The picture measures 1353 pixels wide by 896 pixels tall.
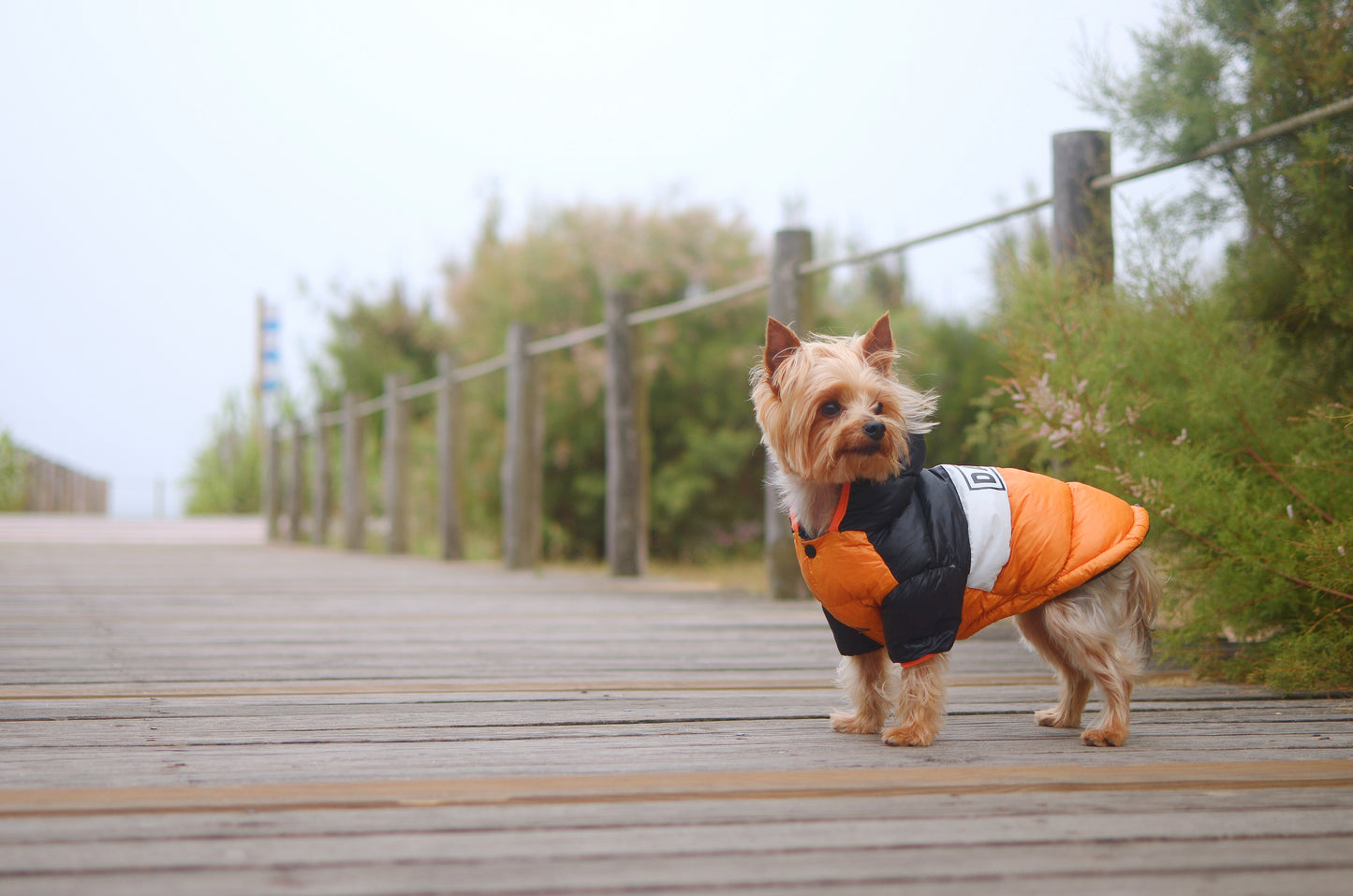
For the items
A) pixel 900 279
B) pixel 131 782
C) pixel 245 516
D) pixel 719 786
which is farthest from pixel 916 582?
pixel 245 516

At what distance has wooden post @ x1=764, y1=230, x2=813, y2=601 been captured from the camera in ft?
17.5

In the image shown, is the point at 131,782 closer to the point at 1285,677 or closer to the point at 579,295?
the point at 1285,677

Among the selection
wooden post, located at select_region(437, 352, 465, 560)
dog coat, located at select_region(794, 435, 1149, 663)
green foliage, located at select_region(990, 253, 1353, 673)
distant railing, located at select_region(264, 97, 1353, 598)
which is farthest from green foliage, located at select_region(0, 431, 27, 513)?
dog coat, located at select_region(794, 435, 1149, 663)

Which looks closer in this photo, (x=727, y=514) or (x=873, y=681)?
(x=873, y=681)

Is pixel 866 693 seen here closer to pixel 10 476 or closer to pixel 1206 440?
pixel 1206 440

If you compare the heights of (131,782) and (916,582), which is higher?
(916,582)

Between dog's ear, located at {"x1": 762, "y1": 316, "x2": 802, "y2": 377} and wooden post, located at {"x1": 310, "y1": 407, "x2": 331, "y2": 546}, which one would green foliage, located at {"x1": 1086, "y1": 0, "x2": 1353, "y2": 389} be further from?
wooden post, located at {"x1": 310, "y1": 407, "x2": 331, "y2": 546}

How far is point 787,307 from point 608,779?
11.8ft

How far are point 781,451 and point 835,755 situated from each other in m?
0.68

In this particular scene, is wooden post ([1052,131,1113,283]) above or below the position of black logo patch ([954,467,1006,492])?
above

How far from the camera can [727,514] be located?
1197 centimetres

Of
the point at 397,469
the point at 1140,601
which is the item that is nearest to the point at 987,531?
the point at 1140,601

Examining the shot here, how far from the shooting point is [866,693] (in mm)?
2604

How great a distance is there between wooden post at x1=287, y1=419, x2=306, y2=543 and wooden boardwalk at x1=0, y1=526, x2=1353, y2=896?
10.6 m
